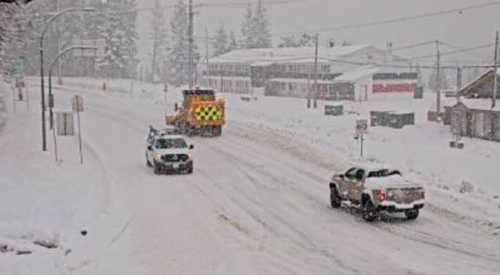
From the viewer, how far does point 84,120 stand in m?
57.5

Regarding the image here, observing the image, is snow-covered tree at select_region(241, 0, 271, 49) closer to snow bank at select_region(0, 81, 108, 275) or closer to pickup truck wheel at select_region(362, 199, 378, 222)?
snow bank at select_region(0, 81, 108, 275)

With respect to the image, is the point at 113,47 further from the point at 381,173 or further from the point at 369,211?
the point at 369,211

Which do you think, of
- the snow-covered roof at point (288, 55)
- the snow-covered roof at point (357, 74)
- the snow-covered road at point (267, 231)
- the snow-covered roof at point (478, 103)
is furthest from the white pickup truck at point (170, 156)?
the snow-covered roof at point (288, 55)

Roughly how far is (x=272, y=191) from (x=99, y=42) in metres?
46.9

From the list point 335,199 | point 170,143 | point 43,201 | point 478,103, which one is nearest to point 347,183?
point 335,199

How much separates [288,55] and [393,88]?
19429 mm

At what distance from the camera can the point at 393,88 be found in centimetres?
10050

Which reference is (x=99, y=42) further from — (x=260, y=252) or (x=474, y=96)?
(x=260, y=252)

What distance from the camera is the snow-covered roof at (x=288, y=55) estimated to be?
10481cm

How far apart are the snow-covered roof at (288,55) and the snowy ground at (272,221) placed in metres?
61.3

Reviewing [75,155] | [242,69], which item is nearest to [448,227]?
[75,155]

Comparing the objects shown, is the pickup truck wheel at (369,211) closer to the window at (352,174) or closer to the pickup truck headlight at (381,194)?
the pickup truck headlight at (381,194)

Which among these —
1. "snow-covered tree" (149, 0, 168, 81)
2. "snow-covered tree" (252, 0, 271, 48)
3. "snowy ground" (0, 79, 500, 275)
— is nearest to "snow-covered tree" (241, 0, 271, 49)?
"snow-covered tree" (252, 0, 271, 48)

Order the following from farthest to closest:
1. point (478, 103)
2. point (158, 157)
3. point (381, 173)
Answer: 1. point (478, 103)
2. point (158, 157)
3. point (381, 173)
